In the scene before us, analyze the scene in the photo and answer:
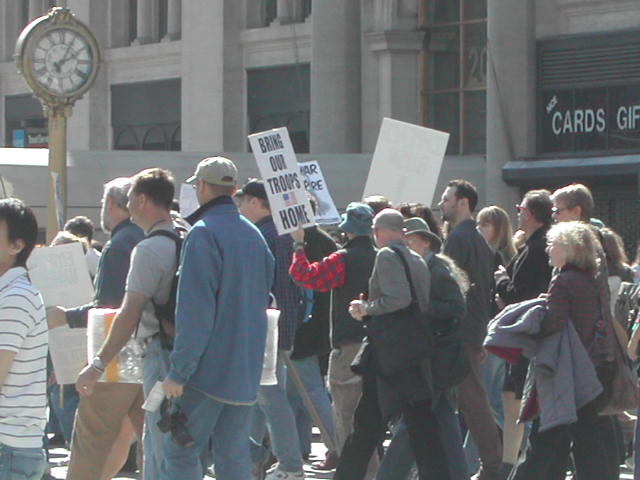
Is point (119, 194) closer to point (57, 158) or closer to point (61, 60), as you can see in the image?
point (57, 158)

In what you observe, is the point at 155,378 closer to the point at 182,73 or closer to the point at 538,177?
the point at 538,177

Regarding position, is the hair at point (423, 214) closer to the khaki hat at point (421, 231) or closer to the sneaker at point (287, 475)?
the khaki hat at point (421, 231)

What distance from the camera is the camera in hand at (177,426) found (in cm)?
707

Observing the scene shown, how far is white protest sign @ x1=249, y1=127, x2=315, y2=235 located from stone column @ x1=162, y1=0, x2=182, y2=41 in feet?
82.7

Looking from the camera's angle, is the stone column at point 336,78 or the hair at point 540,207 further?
the stone column at point 336,78

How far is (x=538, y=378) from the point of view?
26.6 ft

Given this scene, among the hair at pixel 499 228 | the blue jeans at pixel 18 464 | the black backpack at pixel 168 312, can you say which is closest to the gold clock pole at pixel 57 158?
the hair at pixel 499 228

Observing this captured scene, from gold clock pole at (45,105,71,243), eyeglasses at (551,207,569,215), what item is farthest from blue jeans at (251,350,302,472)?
gold clock pole at (45,105,71,243)

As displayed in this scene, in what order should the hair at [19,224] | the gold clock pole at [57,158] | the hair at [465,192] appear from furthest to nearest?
the gold clock pole at [57,158] < the hair at [465,192] < the hair at [19,224]

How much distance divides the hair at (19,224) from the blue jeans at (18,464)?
2.38 feet

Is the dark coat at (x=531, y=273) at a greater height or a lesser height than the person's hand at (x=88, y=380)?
greater

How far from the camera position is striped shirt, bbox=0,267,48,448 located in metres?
5.83

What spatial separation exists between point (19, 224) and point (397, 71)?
23805 mm

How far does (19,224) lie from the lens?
6051mm
